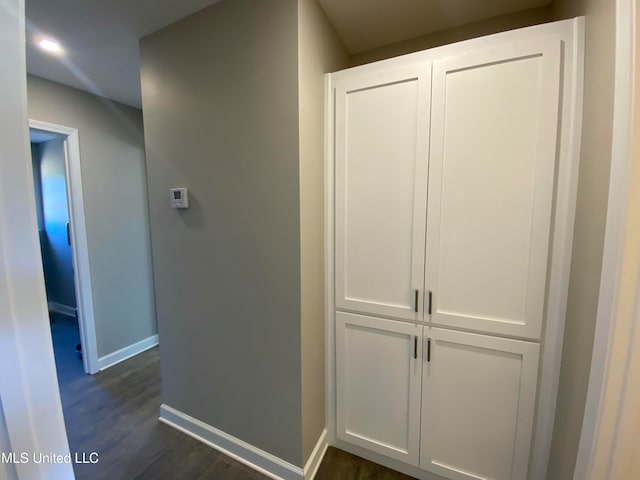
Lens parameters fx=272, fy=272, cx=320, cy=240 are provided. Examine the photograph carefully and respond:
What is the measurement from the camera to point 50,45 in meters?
1.66

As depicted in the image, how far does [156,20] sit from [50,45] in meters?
0.79

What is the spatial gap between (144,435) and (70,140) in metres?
2.31

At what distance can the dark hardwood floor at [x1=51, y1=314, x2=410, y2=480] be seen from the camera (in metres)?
1.50

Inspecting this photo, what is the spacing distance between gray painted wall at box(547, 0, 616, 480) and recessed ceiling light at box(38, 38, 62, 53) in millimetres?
2662

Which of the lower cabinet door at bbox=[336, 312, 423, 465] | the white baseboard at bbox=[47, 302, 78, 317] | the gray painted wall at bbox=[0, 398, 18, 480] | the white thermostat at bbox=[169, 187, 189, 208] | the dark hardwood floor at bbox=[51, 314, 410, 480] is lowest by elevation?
the dark hardwood floor at bbox=[51, 314, 410, 480]

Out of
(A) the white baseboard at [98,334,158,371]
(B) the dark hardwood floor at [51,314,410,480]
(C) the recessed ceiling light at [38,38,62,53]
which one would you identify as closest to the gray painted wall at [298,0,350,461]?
(B) the dark hardwood floor at [51,314,410,480]

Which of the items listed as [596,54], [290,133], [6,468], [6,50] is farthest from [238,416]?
[596,54]

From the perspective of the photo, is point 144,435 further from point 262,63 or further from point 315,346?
point 262,63

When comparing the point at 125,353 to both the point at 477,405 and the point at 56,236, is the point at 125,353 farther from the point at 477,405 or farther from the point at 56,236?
the point at 477,405

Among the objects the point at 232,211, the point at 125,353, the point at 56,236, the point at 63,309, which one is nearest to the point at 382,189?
the point at 232,211

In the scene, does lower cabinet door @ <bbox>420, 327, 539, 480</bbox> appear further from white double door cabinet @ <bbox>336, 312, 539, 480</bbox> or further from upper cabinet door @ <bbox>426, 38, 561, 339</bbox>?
upper cabinet door @ <bbox>426, 38, 561, 339</bbox>

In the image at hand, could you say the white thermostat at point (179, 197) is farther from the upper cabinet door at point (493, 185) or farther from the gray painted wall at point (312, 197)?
the upper cabinet door at point (493, 185)

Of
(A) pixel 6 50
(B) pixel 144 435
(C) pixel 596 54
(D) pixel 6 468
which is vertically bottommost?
(B) pixel 144 435

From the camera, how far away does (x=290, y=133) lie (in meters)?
1.24
